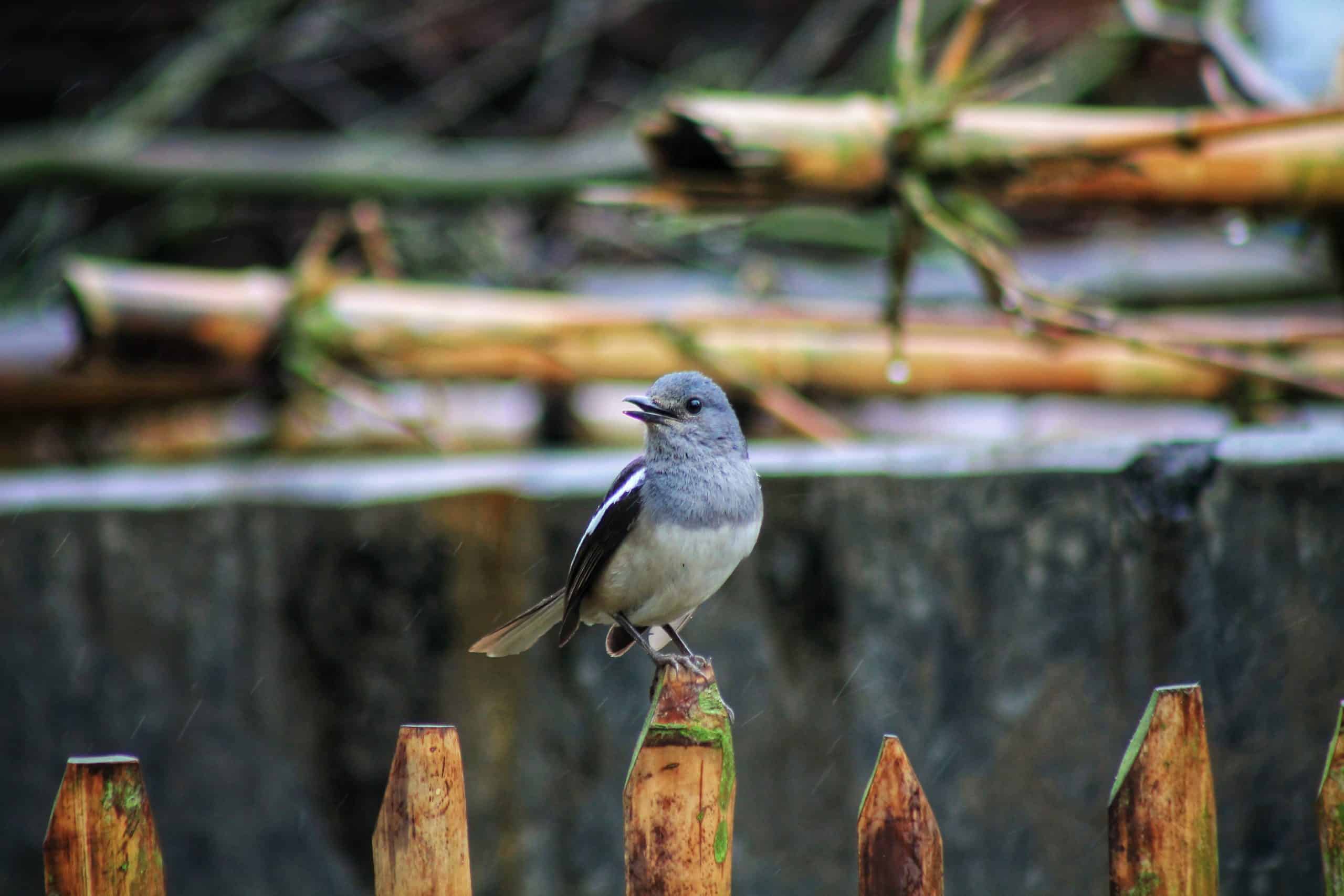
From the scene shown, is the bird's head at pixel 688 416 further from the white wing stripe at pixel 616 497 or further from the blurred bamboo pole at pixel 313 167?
the blurred bamboo pole at pixel 313 167

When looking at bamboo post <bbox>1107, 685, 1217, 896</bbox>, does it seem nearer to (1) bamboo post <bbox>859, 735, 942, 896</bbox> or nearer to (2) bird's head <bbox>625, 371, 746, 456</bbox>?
(1) bamboo post <bbox>859, 735, 942, 896</bbox>

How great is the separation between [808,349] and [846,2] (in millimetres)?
3808

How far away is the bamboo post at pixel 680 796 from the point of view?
1837mm

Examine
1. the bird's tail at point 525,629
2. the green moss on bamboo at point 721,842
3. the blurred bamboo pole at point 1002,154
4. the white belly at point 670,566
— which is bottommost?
the green moss on bamboo at point 721,842

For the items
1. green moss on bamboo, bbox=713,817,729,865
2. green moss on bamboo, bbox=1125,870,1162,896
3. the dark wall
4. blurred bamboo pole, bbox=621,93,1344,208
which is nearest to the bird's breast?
green moss on bamboo, bbox=713,817,729,865

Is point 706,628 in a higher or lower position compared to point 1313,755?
higher

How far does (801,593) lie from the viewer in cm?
313

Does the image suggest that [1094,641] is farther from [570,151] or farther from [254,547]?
[570,151]

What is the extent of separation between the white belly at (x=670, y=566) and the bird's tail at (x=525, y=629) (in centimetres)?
10

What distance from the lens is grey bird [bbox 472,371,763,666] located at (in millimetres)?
2115

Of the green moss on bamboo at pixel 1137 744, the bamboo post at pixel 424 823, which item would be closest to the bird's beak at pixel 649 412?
the bamboo post at pixel 424 823

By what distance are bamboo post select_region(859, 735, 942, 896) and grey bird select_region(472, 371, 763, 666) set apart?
385mm

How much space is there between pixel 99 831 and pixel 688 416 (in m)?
1.16

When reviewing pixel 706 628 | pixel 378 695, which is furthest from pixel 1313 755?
pixel 378 695
